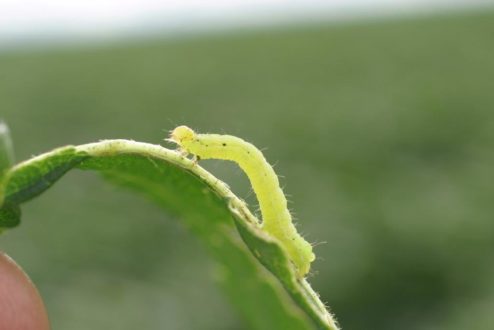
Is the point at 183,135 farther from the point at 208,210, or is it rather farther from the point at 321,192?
the point at 321,192

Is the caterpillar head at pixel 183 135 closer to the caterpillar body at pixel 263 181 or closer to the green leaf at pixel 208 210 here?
the caterpillar body at pixel 263 181

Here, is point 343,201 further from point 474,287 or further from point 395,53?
point 395,53

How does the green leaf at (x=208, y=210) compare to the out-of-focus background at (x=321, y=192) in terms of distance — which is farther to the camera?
the out-of-focus background at (x=321, y=192)

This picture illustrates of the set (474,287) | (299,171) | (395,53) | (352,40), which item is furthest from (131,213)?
(352,40)

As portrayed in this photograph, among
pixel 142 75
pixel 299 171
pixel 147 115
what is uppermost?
pixel 142 75

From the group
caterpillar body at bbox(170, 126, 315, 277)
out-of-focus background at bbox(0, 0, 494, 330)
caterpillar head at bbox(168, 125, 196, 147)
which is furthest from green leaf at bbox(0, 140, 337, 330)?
out-of-focus background at bbox(0, 0, 494, 330)

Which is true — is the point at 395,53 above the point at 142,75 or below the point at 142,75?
above

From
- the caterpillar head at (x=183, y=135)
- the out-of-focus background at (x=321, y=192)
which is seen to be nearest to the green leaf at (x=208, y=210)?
the caterpillar head at (x=183, y=135)

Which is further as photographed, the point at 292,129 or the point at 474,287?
the point at 292,129
